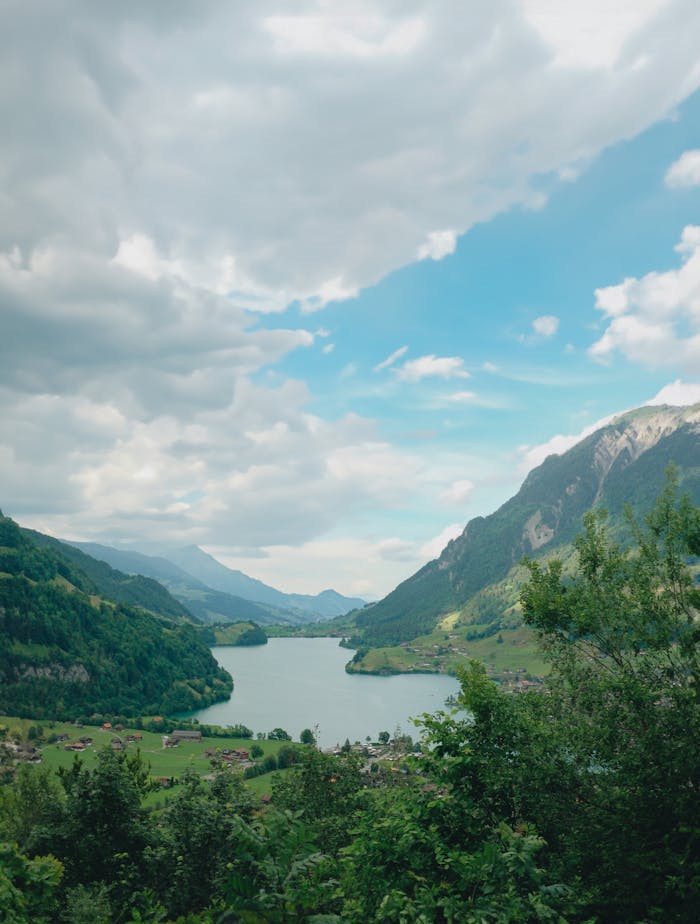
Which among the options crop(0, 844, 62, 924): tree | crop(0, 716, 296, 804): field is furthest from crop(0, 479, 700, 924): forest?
crop(0, 716, 296, 804): field

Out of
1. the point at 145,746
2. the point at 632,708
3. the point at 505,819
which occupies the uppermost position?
the point at 632,708

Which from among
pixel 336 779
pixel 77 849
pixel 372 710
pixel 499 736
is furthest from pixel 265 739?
pixel 499 736

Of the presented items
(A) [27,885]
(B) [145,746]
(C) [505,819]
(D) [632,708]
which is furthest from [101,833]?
(B) [145,746]

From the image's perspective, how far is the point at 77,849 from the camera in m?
20.6

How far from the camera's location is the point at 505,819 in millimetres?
14430

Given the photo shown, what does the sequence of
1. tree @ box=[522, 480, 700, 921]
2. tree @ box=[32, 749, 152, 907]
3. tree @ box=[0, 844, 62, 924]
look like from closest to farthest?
tree @ box=[0, 844, 62, 924], tree @ box=[522, 480, 700, 921], tree @ box=[32, 749, 152, 907]

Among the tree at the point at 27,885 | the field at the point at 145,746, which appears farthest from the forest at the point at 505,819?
the field at the point at 145,746

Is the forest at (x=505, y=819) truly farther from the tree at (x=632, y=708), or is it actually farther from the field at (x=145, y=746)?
the field at (x=145, y=746)

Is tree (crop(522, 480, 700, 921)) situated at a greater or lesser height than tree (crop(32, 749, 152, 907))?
greater

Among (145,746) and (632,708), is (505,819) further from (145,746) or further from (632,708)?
(145,746)

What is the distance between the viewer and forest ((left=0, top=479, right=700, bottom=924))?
350 inches

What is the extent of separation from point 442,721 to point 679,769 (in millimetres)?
5970

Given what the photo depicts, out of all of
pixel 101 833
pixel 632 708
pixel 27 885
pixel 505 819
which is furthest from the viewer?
pixel 101 833

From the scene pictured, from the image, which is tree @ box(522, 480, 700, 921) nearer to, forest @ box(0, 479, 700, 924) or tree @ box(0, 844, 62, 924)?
forest @ box(0, 479, 700, 924)
